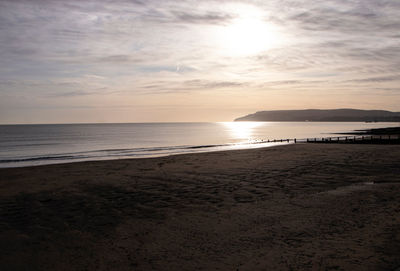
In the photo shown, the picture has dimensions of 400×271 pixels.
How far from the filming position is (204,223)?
10289mm

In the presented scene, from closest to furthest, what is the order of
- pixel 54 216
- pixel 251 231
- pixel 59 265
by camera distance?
pixel 59 265 < pixel 251 231 < pixel 54 216

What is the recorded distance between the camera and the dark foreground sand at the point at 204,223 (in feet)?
24.6

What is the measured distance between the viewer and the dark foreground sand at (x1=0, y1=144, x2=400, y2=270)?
750cm

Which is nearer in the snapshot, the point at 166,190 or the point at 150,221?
the point at 150,221

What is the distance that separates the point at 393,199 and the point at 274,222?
6.21m

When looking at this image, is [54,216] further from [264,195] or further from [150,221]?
[264,195]

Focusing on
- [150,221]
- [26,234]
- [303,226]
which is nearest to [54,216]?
[26,234]

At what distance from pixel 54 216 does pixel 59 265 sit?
4322mm

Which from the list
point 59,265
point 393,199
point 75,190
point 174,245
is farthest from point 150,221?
point 393,199

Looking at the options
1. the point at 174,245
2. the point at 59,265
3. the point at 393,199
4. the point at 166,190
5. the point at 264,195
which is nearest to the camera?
the point at 59,265

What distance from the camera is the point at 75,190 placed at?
15688 mm

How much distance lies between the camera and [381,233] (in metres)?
8.76

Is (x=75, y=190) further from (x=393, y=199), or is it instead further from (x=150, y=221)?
(x=393, y=199)

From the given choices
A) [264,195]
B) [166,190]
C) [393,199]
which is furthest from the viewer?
[166,190]
